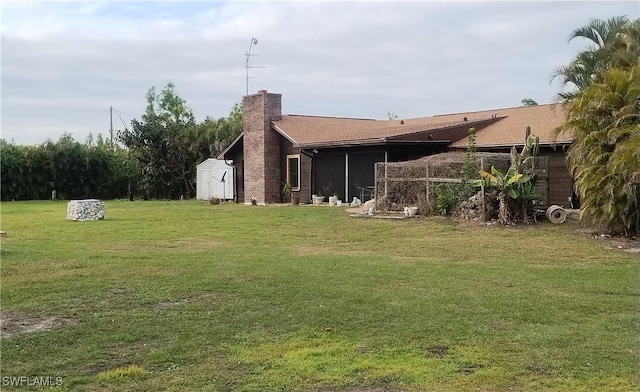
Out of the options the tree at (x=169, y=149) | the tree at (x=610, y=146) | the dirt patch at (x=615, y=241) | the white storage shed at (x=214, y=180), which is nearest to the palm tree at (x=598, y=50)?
the tree at (x=610, y=146)

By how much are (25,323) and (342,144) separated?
18.2 metres

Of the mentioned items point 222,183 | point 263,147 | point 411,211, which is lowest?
point 411,211

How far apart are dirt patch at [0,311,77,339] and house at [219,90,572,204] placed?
15.7 m

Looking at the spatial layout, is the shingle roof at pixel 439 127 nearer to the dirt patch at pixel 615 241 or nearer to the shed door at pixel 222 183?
the dirt patch at pixel 615 241

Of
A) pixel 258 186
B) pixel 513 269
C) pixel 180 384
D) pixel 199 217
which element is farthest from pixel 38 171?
pixel 180 384

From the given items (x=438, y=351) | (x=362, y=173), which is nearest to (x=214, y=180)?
(x=362, y=173)

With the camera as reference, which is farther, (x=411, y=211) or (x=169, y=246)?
(x=411, y=211)

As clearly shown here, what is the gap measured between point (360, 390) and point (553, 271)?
6.50 m

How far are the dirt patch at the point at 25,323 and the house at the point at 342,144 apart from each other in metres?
15.7

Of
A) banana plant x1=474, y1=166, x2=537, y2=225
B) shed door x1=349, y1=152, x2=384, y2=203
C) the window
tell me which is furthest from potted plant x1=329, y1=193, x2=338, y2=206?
banana plant x1=474, y1=166, x2=537, y2=225

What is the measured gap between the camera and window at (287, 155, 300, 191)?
27641 millimetres

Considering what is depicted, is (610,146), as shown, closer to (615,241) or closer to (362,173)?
(615,241)

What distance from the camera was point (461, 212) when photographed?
17.5m

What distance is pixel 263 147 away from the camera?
28125 mm
